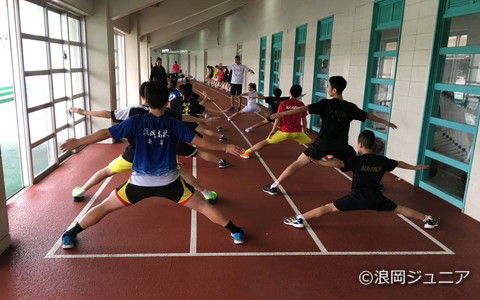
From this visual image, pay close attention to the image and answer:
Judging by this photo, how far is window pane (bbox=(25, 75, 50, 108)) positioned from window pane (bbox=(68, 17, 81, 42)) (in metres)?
1.85

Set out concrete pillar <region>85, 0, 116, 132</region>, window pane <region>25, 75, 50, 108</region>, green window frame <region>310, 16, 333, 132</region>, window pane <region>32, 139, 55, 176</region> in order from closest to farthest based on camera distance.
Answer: window pane <region>25, 75, 50, 108</region> < window pane <region>32, 139, 55, 176</region> < concrete pillar <region>85, 0, 116, 132</region> < green window frame <region>310, 16, 333, 132</region>

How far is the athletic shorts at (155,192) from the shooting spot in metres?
3.51

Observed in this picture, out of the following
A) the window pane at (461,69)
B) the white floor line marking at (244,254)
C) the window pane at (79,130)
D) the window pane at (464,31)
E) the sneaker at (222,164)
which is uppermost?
the window pane at (464,31)

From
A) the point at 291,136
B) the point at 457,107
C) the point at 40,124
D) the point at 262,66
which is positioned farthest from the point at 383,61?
the point at 262,66

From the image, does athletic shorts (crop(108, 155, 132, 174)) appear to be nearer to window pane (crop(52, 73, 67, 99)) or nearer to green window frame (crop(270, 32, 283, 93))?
window pane (crop(52, 73, 67, 99))

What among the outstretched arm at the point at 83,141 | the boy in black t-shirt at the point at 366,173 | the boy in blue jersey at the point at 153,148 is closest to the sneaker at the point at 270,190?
the boy in black t-shirt at the point at 366,173

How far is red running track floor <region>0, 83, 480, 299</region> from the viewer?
3322 mm

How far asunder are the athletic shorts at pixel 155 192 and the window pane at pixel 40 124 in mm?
3326

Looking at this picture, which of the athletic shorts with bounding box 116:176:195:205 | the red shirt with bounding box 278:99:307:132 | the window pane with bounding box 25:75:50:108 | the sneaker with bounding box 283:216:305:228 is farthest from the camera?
the red shirt with bounding box 278:99:307:132

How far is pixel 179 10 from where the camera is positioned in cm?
1444

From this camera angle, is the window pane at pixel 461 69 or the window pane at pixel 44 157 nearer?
the window pane at pixel 461 69

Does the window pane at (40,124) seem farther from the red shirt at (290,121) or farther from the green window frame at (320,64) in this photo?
the green window frame at (320,64)

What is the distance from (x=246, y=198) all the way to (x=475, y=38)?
158 inches

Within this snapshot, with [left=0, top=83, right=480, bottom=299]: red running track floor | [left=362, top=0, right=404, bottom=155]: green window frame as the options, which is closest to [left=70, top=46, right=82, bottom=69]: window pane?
[left=0, top=83, right=480, bottom=299]: red running track floor
